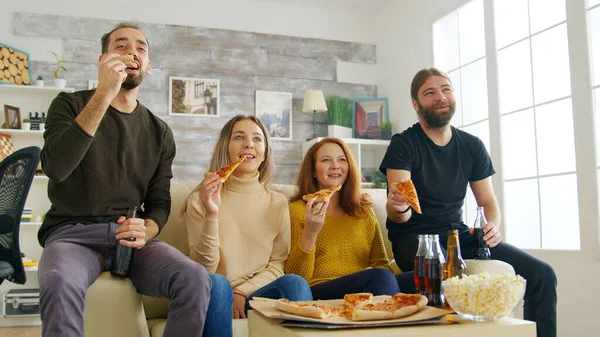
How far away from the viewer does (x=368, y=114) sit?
6410 millimetres

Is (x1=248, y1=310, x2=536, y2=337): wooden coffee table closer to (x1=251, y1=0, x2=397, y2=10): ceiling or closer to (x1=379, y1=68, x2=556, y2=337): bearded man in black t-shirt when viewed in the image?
(x1=379, y1=68, x2=556, y2=337): bearded man in black t-shirt

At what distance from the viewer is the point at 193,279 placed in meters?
1.90

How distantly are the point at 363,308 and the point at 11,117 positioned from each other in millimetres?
4761

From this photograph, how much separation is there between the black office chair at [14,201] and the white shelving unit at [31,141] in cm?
274

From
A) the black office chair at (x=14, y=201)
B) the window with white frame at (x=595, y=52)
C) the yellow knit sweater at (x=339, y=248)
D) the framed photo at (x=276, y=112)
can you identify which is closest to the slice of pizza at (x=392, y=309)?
the yellow knit sweater at (x=339, y=248)

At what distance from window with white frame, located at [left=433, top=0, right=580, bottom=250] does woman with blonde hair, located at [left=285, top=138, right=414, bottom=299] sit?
1984 millimetres

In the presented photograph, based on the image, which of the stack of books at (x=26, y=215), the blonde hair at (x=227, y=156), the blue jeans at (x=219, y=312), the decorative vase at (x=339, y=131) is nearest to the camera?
the blue jeans at (x=219, y=312)

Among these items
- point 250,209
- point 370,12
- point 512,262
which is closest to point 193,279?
point 250,209

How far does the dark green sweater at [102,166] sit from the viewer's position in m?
2.06

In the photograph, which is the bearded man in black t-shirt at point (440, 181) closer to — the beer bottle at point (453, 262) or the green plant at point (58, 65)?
the beer bottle at point (453, 262)

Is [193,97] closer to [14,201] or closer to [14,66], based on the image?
[14,66]

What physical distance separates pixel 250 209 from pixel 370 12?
189 inches

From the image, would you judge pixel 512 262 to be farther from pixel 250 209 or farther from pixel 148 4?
pixel 148 4

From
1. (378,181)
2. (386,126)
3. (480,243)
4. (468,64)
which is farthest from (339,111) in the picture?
(480,243)
